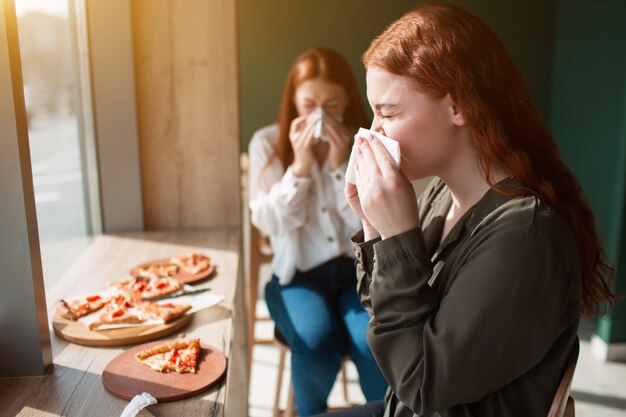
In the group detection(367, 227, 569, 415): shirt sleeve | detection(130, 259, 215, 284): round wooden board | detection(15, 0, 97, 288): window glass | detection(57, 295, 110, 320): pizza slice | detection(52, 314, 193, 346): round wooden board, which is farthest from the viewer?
detection(130, 259, 215, 284): round wooden board

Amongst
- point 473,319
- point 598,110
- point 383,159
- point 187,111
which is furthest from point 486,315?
point 598,110

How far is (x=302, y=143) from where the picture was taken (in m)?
2.17

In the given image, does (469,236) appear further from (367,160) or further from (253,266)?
(253,266)

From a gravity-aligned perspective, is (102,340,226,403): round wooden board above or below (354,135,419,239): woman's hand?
below

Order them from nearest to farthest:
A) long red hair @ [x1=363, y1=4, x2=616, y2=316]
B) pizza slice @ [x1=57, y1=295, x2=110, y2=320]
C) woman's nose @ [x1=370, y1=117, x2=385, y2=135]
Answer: long red hair @ [x1=363, y1=4, x2=616, y2=316] → woman's nose @ [x1=370, y1=117, x2=385, y2=135] → pizza slice @ [x1=57, y1=295, x2=110, y2=320]

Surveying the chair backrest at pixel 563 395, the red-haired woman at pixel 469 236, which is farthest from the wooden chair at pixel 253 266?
the chair backrest at pixel 563 395

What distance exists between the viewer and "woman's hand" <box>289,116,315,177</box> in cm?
216

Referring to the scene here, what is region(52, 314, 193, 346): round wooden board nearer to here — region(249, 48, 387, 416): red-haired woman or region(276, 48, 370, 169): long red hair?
region(249, 48, 387, 416): red-haired woman

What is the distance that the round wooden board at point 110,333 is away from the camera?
4.53ft

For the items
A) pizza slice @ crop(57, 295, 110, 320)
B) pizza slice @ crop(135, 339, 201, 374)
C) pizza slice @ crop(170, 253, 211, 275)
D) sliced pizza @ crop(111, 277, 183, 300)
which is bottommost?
pizza slice @ crop(170, 253, 211, 275)

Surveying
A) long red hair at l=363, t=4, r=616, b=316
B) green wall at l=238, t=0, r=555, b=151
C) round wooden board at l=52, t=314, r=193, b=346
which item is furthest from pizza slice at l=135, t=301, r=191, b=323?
green wall at l=238, t=0, r=555, b=151

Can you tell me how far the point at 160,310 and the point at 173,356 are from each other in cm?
23

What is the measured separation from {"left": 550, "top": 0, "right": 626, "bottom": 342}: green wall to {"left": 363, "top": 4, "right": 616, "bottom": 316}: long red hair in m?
1.97

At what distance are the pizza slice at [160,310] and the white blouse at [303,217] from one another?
0.70 m
